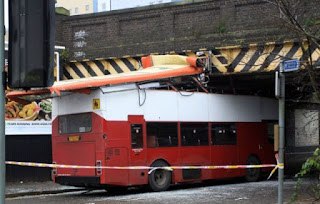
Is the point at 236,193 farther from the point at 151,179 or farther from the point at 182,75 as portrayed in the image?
the point at 182,75

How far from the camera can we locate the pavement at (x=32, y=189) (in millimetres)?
16125

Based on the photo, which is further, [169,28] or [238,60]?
[169,28]

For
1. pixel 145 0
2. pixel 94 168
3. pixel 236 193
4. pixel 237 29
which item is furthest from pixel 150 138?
pixel 145 0

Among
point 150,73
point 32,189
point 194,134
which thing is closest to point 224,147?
point 194,134

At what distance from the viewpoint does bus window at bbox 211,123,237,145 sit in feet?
58.2

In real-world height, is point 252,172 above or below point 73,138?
below

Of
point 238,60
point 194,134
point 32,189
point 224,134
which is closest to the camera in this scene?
point 238,60

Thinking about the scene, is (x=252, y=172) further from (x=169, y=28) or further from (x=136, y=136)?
(x=169, y=28)

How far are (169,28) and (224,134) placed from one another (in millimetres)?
4392

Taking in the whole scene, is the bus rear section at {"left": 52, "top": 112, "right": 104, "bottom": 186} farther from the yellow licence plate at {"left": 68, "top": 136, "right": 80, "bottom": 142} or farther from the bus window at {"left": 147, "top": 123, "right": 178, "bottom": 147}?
the bus window at {"left": 147, "top": 123, "right": 178, "bottom": 147}

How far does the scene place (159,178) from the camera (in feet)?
52.0

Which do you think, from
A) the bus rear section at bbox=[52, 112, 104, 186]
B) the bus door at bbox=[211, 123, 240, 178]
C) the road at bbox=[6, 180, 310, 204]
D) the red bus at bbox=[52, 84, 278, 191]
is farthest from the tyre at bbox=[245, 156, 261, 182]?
the bus rear section at bbox=[52, 112, 104, 186]

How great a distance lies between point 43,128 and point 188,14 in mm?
6953

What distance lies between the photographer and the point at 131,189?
57.7ft
